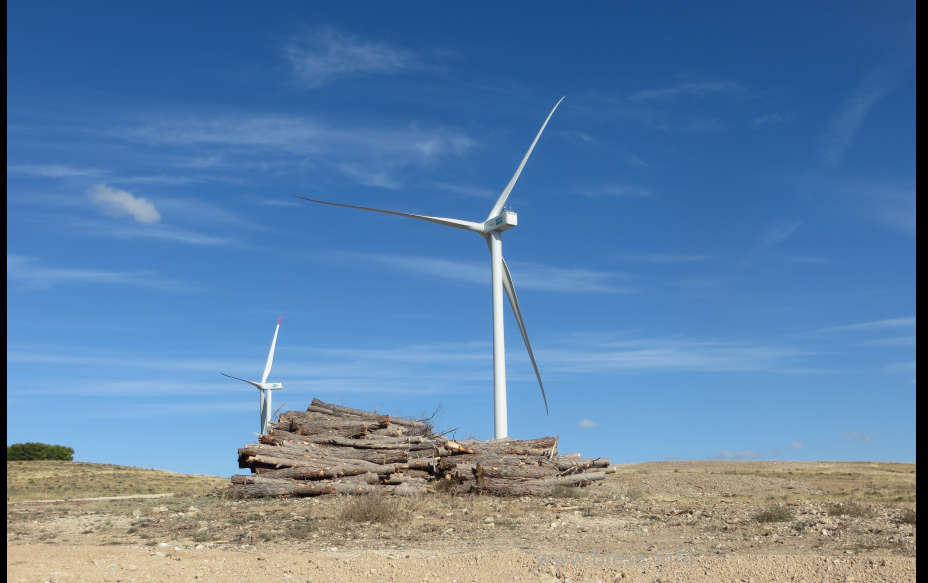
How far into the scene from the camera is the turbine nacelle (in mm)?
31734

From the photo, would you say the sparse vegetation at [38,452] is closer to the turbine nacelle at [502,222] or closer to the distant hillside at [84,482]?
the distant hillside at [84,482]

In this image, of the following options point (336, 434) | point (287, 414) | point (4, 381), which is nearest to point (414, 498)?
point (336, 434)

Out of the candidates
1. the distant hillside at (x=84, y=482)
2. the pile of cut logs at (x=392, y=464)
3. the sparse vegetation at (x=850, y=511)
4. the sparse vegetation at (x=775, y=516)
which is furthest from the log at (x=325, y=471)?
the sparse vegetation at (x=850, y=511)

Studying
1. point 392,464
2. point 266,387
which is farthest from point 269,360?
point 392,464

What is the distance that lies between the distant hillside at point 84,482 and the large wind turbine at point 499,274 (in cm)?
1091

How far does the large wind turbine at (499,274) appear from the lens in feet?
92.4

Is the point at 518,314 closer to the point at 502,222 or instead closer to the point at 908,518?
the point at 502,222

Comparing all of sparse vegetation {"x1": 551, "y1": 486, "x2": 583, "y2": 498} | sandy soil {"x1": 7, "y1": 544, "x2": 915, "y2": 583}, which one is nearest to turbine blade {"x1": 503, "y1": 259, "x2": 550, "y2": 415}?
sparse vegetation {"x1": 551, "y1": 486, "x2": 583, "y2": 498}

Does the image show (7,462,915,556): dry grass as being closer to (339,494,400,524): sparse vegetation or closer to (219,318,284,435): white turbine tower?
(339,494,400,524): sparse vegetation

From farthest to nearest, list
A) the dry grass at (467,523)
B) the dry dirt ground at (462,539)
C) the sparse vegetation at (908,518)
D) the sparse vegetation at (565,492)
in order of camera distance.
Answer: the sparse vegetation at (565,492) < the sparse vegetation at (908,518) < the dry grass at (467,523) < the dry dirt ground at (462,539)

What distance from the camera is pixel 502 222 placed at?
31.8 metres

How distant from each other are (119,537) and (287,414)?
40.0 feet

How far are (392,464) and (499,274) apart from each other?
9.51 metres
